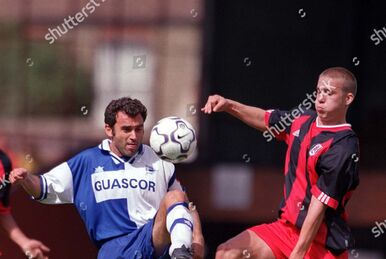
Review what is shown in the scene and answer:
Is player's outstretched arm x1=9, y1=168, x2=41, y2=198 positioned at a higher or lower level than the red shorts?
higher

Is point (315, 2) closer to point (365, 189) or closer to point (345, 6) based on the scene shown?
point (345, 6)

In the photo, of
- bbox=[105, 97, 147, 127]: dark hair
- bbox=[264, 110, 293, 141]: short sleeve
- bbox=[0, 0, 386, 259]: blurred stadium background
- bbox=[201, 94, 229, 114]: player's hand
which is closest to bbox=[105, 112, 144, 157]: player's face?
bbox=[105, 97, 147, 127]: dark hair

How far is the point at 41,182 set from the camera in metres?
6.99

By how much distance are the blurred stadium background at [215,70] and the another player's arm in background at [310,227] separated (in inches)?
123

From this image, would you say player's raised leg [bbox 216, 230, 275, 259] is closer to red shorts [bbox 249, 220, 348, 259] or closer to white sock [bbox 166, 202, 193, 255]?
red shorts [bbox 249, 220, 348, 259]

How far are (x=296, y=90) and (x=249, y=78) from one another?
38 centimetres

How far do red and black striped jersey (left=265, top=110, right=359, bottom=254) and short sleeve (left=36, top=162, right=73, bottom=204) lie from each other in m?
1.20

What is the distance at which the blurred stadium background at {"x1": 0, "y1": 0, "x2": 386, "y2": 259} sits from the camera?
974 centimetres

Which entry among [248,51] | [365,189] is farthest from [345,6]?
[365,189]

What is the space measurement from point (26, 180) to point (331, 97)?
1.74 metres

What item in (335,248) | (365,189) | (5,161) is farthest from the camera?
(365,189)

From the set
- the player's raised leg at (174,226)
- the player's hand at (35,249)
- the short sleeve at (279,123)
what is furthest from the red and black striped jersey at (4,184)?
the short sleeve at (279,123)

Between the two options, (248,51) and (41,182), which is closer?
(41,182)
